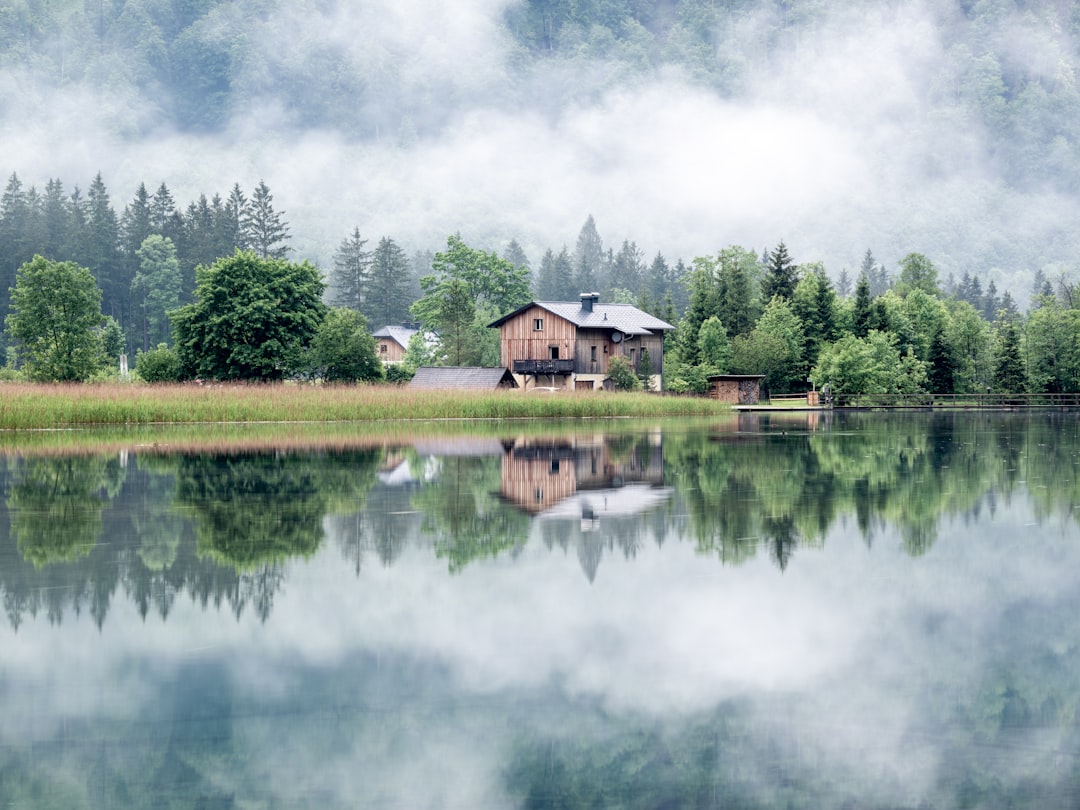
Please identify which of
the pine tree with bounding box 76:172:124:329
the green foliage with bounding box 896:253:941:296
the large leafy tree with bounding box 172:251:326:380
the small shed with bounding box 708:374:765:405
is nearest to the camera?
the large leafy tree with bounding box 172:251:326:380

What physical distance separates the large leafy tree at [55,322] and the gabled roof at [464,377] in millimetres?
22164

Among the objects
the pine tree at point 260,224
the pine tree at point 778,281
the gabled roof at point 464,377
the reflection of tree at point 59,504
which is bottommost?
the reflection of tree at point 59,504

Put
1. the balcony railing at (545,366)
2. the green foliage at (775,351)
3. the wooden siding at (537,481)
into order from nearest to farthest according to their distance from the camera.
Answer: the wooden siding at (537,481) < the balcony railing at (545,366) < the green foliage at (775,351)

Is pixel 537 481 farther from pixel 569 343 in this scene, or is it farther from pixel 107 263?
pixel 107 263

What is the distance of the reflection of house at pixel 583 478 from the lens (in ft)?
61.9

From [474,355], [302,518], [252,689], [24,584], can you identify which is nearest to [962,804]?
[252,689]

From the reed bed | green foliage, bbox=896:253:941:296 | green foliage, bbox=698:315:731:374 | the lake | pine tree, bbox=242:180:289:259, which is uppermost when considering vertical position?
pine tree, bbox=242:180:289:259

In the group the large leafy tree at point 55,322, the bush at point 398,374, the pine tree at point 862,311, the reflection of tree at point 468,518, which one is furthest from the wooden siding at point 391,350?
the reflection of tree at point 468,518

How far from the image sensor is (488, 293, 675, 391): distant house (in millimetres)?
93375

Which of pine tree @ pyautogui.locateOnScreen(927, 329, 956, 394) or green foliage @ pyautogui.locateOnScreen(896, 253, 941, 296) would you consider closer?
pine tree @ pyautogui.locateOnScreen(927, 329, 956, 394)

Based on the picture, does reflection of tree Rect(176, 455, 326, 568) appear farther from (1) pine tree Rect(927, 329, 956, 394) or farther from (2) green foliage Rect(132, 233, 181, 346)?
(2) green foliage Rect(132, 233, 181, 346)

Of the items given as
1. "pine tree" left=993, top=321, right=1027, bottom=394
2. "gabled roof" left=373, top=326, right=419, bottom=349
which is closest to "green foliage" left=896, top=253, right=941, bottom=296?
"pine tree" left=993, top=321, right=1027, bottom=394

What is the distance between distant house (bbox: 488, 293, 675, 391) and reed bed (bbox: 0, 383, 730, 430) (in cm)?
2801

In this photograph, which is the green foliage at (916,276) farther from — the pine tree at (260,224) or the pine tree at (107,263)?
the pine tree at (107,263)
